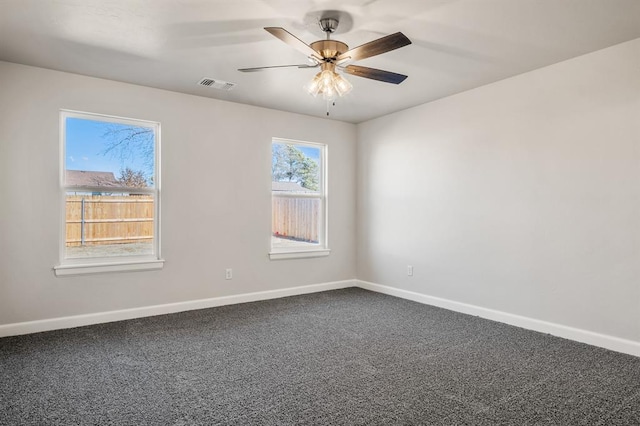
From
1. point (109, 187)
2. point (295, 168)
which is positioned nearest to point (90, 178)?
point (109, 187)

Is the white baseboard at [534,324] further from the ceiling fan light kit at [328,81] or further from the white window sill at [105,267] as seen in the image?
the white window sill at [105,267]

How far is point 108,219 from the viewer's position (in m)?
3.96

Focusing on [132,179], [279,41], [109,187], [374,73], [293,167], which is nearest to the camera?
[374,73]

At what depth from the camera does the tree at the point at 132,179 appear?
159 inches

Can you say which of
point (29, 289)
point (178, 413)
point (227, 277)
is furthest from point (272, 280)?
point (178, 413)

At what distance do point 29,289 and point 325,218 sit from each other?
3.42 meters

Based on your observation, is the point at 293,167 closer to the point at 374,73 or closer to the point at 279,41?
the point at 279,41

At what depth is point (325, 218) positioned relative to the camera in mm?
5480

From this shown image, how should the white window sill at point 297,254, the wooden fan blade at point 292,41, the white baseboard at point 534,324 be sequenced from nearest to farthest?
the wooden fan blade at point 292,41, the white baseboard at point 534,324, the white window sill at point 297,254

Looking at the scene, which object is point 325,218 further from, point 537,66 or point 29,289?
point 29,289

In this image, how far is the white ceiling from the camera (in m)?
2.48

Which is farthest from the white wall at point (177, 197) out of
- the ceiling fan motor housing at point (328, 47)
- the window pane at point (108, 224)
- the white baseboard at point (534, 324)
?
the ceiling fan motor housing at point (328, 47)

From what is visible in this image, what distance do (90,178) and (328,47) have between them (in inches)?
110

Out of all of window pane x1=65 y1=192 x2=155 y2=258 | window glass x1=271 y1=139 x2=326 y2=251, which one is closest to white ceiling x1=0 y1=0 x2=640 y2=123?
window pane x1=65 y1=192 x2=155 y2=258
